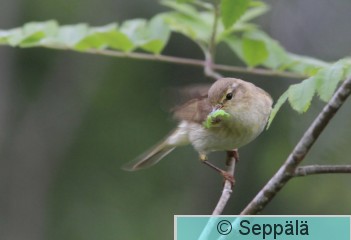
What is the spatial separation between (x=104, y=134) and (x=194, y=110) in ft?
18.3

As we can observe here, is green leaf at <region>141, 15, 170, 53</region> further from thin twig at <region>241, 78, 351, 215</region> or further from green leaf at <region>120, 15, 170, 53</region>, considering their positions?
thin twig at <region>241, 78, 351, 215</region>

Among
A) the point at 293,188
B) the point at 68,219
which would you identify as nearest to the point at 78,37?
the point at 293,188

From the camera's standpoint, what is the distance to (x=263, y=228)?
1856mm

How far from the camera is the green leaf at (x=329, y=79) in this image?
175cm

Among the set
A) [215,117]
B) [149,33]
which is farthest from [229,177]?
[149,33]

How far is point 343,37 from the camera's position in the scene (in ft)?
21.2

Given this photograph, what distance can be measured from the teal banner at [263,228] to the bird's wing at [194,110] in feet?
1.68

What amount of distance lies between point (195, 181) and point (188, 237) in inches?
234

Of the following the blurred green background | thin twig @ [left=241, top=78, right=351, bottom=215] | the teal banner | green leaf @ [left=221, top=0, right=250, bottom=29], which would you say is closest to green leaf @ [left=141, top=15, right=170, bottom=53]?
green leaf @ [left=221, top=0, right=250, bottom=29]

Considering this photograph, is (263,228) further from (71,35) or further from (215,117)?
(71,35)

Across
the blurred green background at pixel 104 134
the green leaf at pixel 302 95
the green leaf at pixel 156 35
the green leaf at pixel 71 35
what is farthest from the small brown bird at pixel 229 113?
the blurred green background at pixel 104 134

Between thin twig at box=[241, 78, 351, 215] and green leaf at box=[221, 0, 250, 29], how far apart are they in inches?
27.6

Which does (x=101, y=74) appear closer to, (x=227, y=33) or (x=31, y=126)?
(x=31, y=126)

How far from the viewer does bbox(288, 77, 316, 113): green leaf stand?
1767mm
